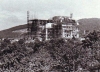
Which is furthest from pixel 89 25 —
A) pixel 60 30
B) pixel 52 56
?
pixel 52 56

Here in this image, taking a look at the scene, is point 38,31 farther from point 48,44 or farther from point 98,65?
point 98,65

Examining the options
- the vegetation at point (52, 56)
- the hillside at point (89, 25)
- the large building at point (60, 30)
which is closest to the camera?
the vegetation at point (52, 56)

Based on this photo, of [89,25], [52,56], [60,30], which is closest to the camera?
[52,56]

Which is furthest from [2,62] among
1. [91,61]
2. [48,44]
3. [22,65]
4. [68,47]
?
[91,61]

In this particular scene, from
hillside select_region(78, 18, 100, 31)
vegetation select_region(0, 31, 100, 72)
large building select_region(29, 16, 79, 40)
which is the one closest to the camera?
vegetation select_region(0, 31, 100, 72)

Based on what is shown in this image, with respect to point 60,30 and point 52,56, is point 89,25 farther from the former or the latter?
point 52,56

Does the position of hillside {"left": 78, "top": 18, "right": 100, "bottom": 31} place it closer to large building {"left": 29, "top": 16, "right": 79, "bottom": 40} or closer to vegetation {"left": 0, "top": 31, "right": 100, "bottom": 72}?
large building {"left": 29, "top": 16, "right": 79, "bottom": 40}

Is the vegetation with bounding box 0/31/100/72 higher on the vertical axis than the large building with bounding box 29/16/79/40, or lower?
lower

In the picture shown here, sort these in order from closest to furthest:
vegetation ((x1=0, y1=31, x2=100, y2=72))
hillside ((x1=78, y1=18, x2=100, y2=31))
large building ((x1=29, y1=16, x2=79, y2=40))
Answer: vegetation ((x1=0, y1=31, x2=100, y2=72)), large building ((x1=29, y1=16, x2=79, y2=40)), hillside ((x1=78, y1=18, x2=100, y2=31))

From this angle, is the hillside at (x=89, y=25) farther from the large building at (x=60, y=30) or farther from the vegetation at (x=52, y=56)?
the vegetation at (x=52, y=56)

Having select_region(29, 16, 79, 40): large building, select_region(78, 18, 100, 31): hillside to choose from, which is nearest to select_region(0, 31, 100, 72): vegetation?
select_region(29, 16, 79, 40): large building

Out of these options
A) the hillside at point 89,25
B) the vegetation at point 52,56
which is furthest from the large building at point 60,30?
the hillside at point 89,25

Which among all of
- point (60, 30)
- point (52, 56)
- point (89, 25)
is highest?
point (60, 30)
